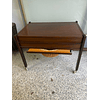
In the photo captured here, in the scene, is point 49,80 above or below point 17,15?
below

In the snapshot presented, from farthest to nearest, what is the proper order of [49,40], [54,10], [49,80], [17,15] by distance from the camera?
[17,15] < [54,10] < [49,80] < [49,40]

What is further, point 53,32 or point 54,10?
point 54,10

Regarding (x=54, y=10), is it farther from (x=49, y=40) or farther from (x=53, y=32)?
(x=49, y=40)

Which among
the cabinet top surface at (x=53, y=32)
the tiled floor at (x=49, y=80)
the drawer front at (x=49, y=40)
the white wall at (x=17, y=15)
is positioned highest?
the white wall at (x=17, y=15)

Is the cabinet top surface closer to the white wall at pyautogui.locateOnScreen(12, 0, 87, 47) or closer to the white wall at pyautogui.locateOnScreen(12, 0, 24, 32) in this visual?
the white wall at pyautogui.locateOnScreen(12, 0, 87, 47)

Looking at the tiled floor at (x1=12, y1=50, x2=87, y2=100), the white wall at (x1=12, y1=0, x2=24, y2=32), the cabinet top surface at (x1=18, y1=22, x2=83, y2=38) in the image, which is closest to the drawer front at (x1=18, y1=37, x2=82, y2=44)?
the cabinet top surface at (x1=18, y1=22, x2=83, y2=38)

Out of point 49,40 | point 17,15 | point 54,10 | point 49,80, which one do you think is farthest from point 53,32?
point 17,15

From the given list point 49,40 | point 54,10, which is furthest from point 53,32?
point 54,10

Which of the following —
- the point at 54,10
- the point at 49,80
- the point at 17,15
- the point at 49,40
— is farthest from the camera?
the point at 17,15

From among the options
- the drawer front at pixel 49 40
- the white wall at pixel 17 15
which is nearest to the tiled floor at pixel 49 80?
the drawer front at pixel 49 40

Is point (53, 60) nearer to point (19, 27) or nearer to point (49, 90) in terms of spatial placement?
point (49, 90)

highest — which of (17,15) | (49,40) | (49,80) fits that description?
(17,15)

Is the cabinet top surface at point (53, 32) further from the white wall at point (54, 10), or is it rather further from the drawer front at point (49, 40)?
the white wall at point (54, 10)

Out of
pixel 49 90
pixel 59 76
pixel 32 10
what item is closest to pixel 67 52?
pixel 59 76
